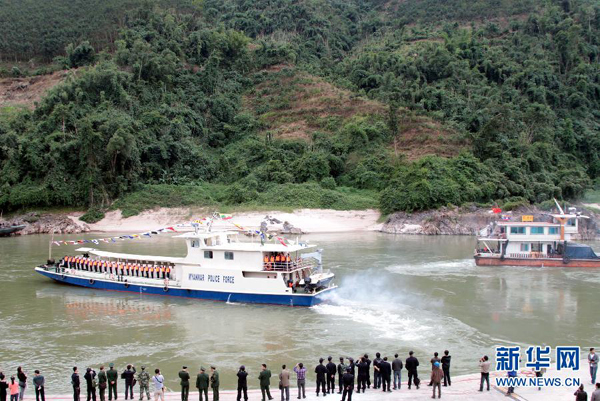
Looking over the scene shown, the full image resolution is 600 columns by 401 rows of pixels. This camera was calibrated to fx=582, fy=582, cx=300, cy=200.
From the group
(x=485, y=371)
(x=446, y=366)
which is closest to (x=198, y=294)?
(x=446, y=366)

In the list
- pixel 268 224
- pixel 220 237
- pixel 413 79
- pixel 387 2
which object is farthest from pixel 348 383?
pixel 387 2

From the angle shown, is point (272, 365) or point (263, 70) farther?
point (263, 70)

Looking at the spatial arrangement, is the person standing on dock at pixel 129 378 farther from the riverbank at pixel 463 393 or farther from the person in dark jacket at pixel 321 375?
the person in dark jacket at pixel 321 375

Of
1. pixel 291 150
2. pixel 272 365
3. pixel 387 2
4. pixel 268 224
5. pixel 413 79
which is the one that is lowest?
pixel 272 365

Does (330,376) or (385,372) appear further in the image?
(385,372)

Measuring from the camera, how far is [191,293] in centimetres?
3200

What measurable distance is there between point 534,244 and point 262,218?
2958 cm

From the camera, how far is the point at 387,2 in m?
148

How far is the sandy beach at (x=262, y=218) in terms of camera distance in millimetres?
63344

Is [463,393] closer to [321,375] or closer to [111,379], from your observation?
[321,375]

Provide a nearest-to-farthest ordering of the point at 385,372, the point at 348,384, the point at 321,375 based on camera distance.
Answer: the point at 348,384 < the point at 321,375 < the point at 385,372

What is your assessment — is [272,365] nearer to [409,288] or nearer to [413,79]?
[409,288]

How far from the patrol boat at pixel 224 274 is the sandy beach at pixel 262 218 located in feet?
91.8

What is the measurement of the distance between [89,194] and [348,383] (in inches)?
2306
